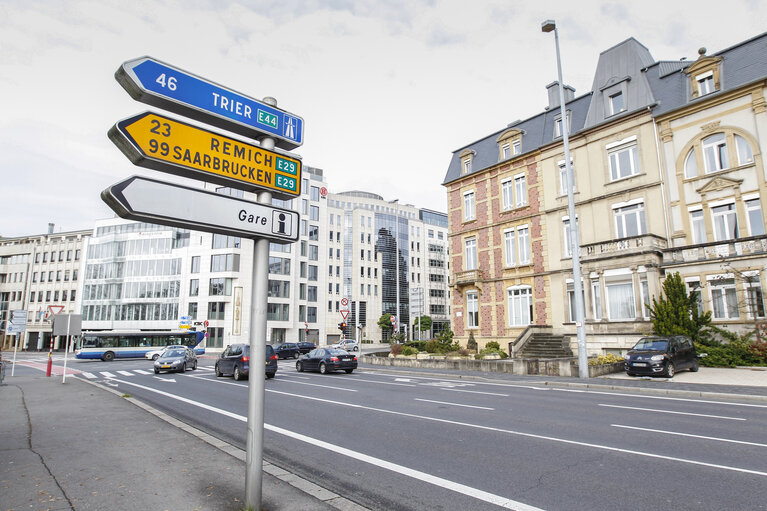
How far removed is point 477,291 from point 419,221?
203 ft

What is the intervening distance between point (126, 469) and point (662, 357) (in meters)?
17.6

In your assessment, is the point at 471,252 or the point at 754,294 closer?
the point at 754,294

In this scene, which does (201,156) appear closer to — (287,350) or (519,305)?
(519,305)

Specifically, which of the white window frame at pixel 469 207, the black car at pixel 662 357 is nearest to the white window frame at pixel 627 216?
the black car at pixel 662 357

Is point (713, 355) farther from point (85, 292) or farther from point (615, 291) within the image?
point (85, 292)

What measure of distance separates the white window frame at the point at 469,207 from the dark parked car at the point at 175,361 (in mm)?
21997

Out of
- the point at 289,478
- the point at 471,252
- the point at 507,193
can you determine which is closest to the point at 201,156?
the point at 289,478

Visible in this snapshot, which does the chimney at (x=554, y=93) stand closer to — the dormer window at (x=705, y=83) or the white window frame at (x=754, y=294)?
the dormer window at (x=705, y=83)

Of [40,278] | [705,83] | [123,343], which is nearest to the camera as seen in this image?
[705,83]

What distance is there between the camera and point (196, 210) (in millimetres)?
3914

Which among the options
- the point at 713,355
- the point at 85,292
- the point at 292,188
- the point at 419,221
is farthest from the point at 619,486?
the point at 419,221

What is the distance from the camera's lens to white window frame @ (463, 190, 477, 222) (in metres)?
34.1

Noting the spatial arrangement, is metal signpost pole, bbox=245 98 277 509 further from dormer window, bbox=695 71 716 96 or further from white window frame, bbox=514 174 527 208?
white window frame, bbox=514 174 527 208

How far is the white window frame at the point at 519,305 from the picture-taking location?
29.2 metres
